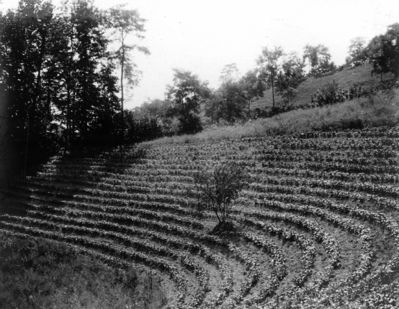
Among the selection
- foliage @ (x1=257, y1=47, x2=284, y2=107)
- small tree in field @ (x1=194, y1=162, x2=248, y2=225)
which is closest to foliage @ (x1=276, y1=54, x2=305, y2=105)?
foliage @ (x1=257, y1=47, x2=284, y2=107)

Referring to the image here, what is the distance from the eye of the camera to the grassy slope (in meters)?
78.3

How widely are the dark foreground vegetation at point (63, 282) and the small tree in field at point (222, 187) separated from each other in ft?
19.9

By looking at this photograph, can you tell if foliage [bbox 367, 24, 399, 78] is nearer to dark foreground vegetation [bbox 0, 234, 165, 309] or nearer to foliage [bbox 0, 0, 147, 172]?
foliage [bbox 0, 0, 147, 172]

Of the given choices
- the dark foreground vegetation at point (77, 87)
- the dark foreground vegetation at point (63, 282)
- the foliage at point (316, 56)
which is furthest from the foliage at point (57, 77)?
the foliage at point (316, 56)

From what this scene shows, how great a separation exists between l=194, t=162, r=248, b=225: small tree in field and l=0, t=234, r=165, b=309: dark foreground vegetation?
19.9 feet

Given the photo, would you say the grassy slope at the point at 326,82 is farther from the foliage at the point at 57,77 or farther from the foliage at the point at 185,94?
the foliage at the point at 57,77

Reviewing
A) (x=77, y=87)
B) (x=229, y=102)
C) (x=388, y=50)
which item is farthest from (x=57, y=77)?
(x=388, y=50)

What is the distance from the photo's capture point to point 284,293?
1766 cm

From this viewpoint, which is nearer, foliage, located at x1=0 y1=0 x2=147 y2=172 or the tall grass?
the tall grass

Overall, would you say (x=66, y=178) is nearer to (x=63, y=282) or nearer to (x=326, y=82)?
(x=63, y=282)

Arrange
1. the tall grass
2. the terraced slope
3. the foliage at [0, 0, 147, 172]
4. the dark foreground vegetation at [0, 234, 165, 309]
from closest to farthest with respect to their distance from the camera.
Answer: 1. the terraced slope
2. the dark foreground vegetation at [0, 234, 165, 309]
3. the tall grass
4. the foliage at [0, 0, 147, 172]

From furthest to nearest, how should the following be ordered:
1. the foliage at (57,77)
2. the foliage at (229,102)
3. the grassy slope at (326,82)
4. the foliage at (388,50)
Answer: the grassy slope at (326,82) < the foliage at (229,102) < the foliage at (388,50) < the foliage at (57,77)

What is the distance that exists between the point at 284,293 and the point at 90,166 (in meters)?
32.2

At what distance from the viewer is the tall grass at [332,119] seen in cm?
3684
